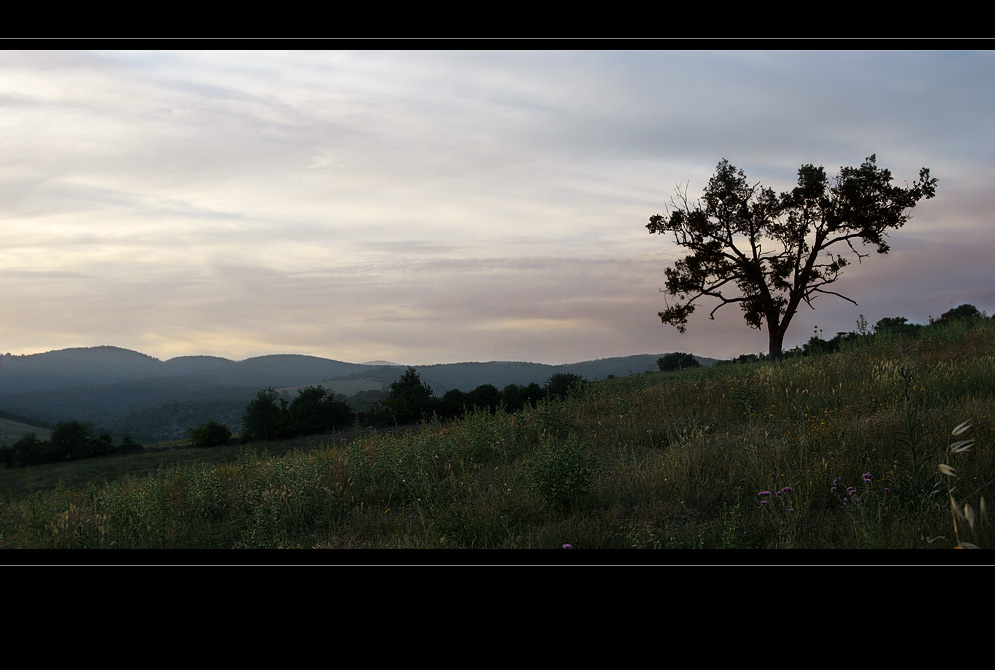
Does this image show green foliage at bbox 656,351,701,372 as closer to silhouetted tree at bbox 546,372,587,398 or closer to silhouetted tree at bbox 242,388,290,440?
silhouetted tree at bbox 546,372,587,398

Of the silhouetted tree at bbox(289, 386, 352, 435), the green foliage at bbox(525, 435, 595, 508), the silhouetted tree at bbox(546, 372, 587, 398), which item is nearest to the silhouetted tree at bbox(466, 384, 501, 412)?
the silhouetted tree at bbox(546, 372, 587, 398)

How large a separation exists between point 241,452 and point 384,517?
299cm

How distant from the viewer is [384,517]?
5000 millimetres

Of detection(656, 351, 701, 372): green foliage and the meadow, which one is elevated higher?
detection(656, 351, 701, 372): green foliage

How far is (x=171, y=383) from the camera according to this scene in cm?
877

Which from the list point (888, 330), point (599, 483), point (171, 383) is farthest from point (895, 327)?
point (171, 383)

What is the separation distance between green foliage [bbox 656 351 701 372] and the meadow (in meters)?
4.80

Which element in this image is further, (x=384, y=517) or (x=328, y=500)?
(x=328, y=500)

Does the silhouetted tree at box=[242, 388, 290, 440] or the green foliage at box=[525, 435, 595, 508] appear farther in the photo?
the silhouetted tree at box=[242, 388, 290, 440]

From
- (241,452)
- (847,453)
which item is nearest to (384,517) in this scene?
(241,452)

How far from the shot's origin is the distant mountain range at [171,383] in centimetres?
698

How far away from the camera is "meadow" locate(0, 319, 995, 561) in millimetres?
4160
